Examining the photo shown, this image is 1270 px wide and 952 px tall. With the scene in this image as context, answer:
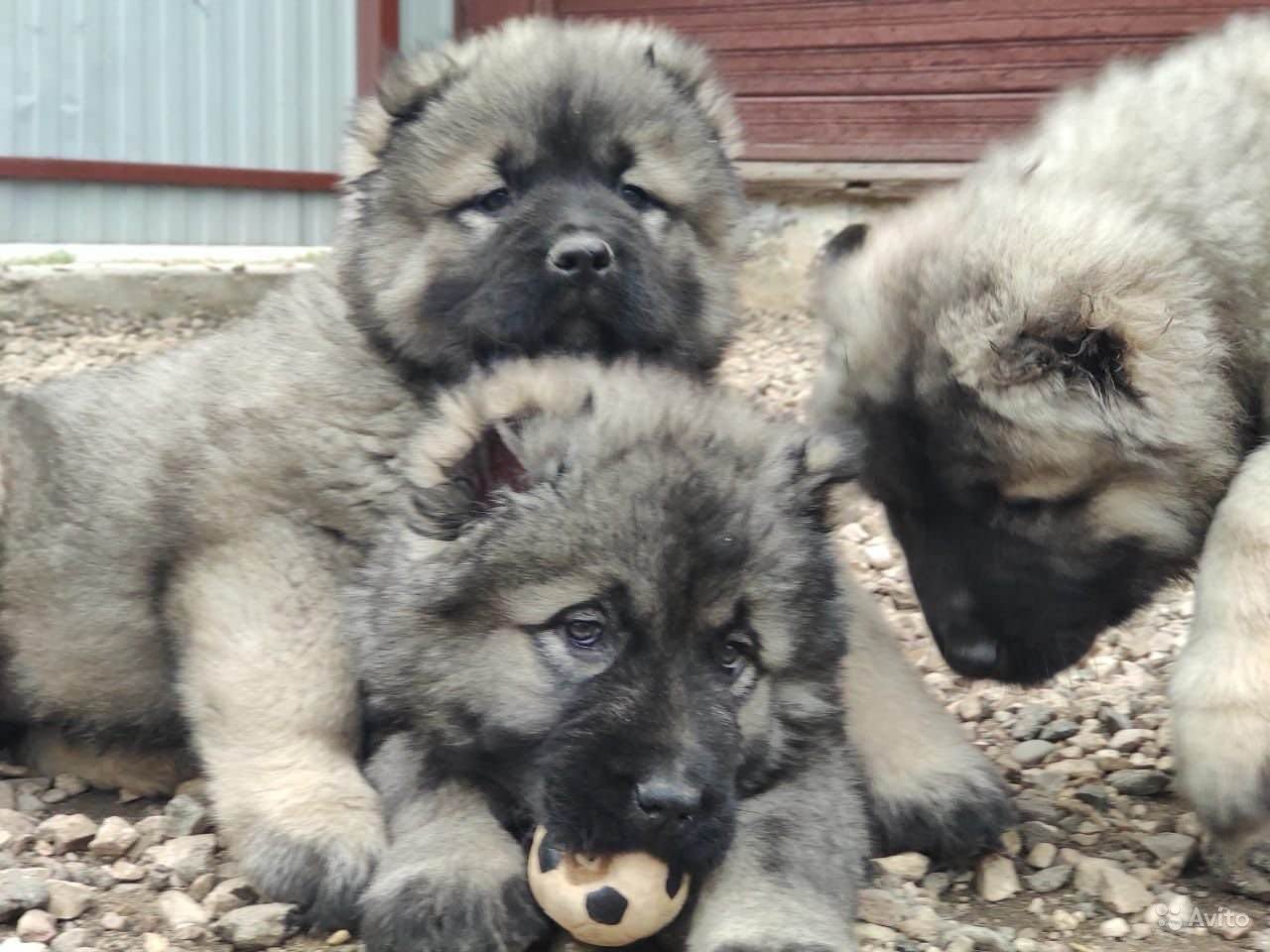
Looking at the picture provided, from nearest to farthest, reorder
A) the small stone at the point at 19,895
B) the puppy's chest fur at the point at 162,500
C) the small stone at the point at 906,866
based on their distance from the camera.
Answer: the small stone at the point at 19,895, the small stone at the point at 906,866, the puppy's chest fur at the point at 162,500

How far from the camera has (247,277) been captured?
22.3ft

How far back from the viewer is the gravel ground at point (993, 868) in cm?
245

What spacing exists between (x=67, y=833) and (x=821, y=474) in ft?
4.75

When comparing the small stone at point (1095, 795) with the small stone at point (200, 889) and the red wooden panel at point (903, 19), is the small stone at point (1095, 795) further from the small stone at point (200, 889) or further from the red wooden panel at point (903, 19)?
the red wooden panel at point (903, 19)

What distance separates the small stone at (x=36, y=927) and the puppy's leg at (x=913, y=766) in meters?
1.35

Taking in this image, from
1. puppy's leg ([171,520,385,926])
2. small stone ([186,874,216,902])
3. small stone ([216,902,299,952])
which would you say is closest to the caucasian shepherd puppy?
puppy's leg ([171,520,385,926])

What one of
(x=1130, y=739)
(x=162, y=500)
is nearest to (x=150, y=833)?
(x=162, y=500)

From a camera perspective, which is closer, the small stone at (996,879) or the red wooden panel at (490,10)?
the small stone at (996,879)

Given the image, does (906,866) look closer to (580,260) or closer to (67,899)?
(580,260)

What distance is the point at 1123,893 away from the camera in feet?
8.46

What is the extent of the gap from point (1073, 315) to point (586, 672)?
933 mm

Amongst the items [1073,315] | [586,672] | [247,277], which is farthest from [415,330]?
[247,277]

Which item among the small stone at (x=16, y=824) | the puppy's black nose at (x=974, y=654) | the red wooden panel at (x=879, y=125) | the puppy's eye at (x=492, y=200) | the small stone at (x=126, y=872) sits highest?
the red wooden panel at (x=879, y=125)

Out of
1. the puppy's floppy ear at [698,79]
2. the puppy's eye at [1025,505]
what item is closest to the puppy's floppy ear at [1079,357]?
the puppy's eye at [1025,505]
